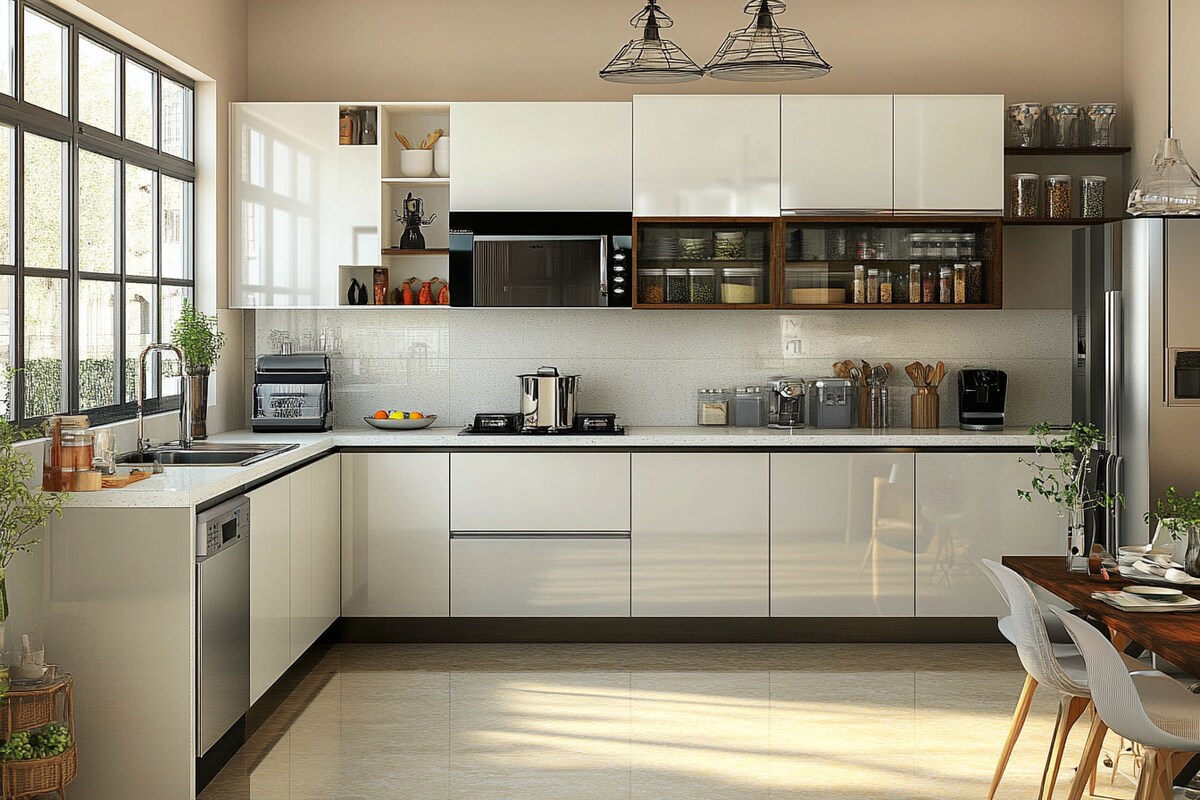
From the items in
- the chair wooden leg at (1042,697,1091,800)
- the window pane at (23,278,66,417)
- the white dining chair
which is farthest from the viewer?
the window pane at (23,278,66,417)

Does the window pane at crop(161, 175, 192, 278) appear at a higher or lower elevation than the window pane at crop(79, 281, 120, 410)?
higher

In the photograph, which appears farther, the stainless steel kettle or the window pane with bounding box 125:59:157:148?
the stainless steel kettle

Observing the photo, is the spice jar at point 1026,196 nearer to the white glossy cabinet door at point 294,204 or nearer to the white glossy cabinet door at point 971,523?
the white glossy cabinet door at point 971,523

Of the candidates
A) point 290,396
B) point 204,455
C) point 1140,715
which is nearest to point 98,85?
point 204,455

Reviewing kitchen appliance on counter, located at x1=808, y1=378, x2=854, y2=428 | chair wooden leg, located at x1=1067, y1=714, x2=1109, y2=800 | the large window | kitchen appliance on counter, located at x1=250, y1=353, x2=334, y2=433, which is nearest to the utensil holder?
kitchen appliance on counter, located at x1=808, y1=378, x2=854, y2=428

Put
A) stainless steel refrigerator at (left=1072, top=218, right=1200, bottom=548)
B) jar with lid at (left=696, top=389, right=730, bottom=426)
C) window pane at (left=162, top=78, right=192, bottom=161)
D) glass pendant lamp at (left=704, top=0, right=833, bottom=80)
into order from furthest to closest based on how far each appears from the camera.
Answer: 1. jar with lid at (left=696, top=389, right=730, bottom=426)
2. window pane at (left=162, top=78, right=192, bottom=161)
3. stainless steel refrigerator at (left=1072, top=218, right=1200, bottom=548)
4. glass pendant lamp at (left=704, top=0, right=833, bottom=80)

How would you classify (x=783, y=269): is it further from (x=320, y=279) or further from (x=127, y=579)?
(x=127, y=579)

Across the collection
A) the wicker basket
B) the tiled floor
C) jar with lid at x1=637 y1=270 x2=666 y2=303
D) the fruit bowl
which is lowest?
the tiled floor

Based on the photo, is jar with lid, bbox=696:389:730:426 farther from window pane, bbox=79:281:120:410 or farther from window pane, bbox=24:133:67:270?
window pane, bbox=24:133:67:270

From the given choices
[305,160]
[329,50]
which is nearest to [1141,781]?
[305,160]

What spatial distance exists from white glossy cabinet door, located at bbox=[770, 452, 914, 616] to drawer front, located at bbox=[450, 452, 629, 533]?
0.73 meters

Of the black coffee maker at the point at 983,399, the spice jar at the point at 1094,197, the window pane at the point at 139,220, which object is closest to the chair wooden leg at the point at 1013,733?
the black coffee maker at the point at 983,399

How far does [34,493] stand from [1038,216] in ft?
14.9

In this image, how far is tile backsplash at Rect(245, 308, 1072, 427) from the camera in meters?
5.91
